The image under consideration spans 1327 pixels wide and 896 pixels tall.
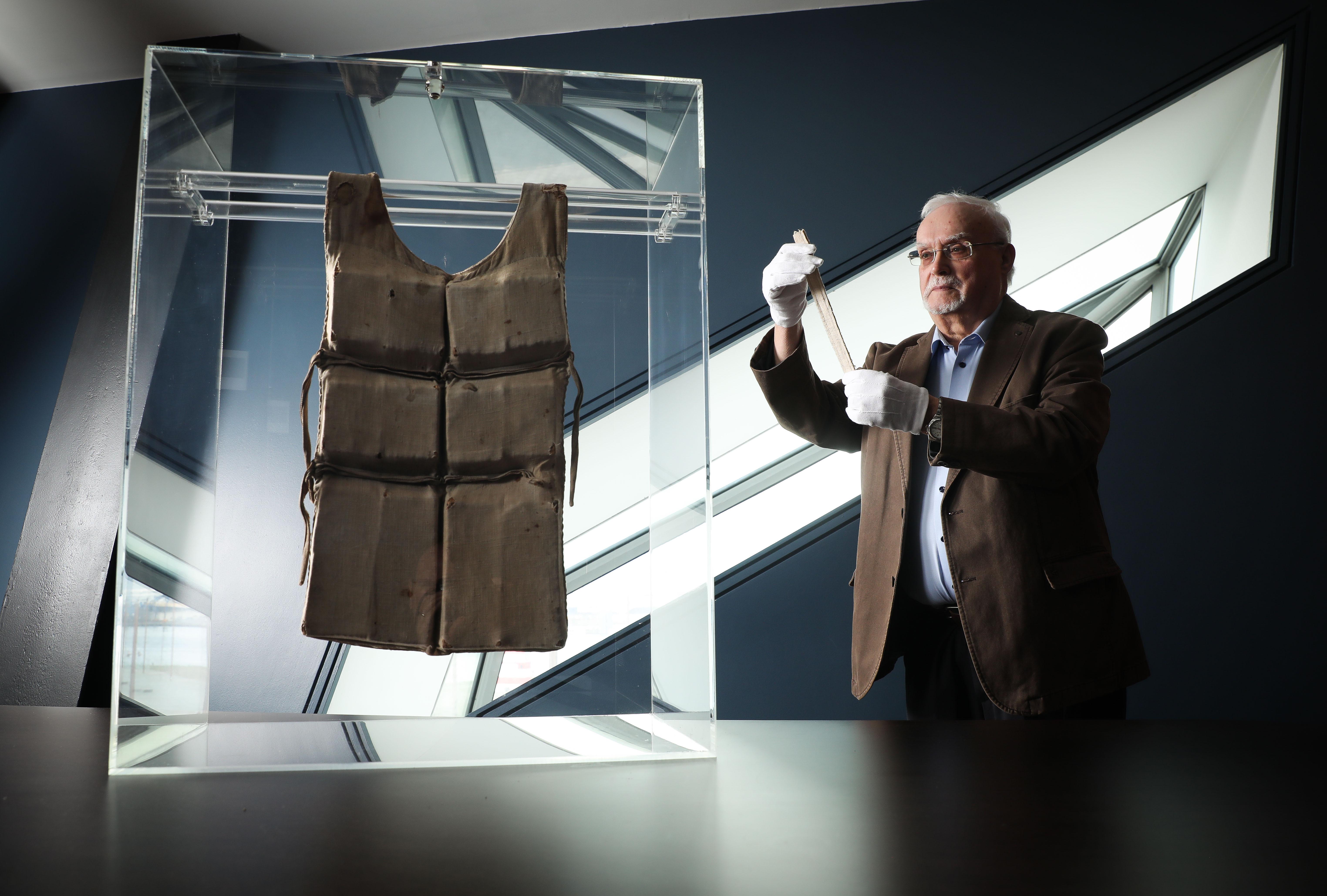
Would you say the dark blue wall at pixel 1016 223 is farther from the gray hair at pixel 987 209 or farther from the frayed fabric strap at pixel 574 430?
the frayed fabric strap at pixel 574 430

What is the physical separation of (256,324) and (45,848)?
0.53m

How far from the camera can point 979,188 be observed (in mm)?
2695

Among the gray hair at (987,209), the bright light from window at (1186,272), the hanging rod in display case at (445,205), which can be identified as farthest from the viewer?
the bright light from window at (1186,272)

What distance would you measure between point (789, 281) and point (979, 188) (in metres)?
1.44

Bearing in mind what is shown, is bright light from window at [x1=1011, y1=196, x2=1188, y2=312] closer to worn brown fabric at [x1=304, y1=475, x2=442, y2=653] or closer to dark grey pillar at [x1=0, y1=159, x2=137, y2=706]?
worn brown fabric at [x1=304, y1=475, x2=442, y2=653]

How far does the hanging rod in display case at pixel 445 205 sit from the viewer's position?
2.95 ft

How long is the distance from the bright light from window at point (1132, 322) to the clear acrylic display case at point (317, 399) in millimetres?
2114

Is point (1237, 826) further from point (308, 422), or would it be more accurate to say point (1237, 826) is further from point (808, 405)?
point (808, 405)

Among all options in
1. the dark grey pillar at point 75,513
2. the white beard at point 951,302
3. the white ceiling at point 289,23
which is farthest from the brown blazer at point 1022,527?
the dark grey pillar at point 75,513

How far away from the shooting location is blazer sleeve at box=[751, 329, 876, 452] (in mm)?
1754

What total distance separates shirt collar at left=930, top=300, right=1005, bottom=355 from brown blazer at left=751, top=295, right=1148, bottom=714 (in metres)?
0.05

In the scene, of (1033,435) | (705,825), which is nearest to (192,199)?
(705,825)

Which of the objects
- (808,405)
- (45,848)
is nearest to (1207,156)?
(808,405)

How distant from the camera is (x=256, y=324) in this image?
91cm
